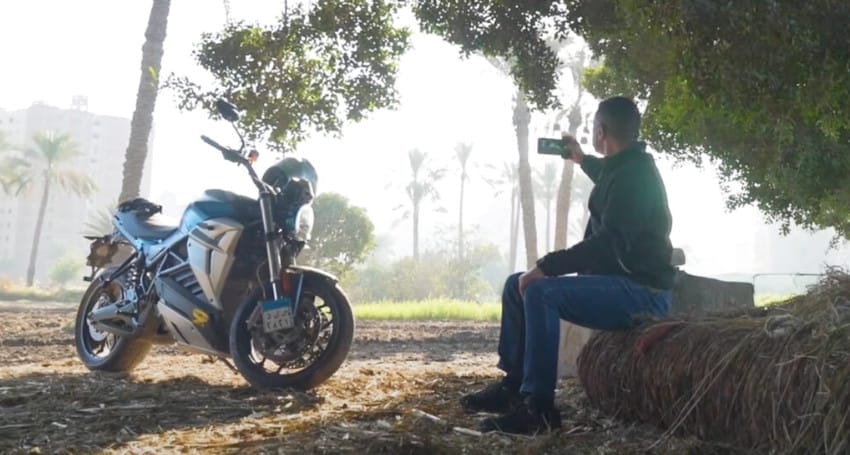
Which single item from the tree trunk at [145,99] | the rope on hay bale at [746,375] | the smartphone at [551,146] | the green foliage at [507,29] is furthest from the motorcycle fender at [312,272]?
the tree trunk at [145,99]

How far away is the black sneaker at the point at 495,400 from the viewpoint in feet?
15.8

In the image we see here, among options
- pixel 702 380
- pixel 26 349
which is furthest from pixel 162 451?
pixel 26 349

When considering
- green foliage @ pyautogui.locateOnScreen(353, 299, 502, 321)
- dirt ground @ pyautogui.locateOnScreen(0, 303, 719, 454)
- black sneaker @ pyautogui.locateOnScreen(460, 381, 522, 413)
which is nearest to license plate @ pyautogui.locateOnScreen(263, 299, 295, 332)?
dirt ground @ pyautogui.locateOnScreen(0, 303, 719, 454)

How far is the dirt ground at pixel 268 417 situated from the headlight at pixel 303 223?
3.18ft

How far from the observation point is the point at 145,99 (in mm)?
20797

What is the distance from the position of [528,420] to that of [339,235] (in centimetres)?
4285

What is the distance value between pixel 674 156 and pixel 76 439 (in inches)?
452

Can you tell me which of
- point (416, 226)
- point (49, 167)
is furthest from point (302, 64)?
point (416, 226)

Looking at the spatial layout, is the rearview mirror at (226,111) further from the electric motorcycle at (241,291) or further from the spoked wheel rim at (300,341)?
the spoked wheel rim at (300,341)

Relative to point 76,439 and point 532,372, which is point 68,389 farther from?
point 532,372

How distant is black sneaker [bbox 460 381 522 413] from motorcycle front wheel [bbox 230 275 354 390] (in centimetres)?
105

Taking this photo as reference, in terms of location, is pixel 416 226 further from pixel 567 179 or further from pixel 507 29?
pixel 507 29

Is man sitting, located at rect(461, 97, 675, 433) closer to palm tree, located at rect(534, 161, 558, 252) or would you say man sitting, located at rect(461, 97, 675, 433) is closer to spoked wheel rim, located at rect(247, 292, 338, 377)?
spoked wheel rim, located at rect(247, 292, 338, 377)

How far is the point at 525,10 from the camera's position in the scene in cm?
883
